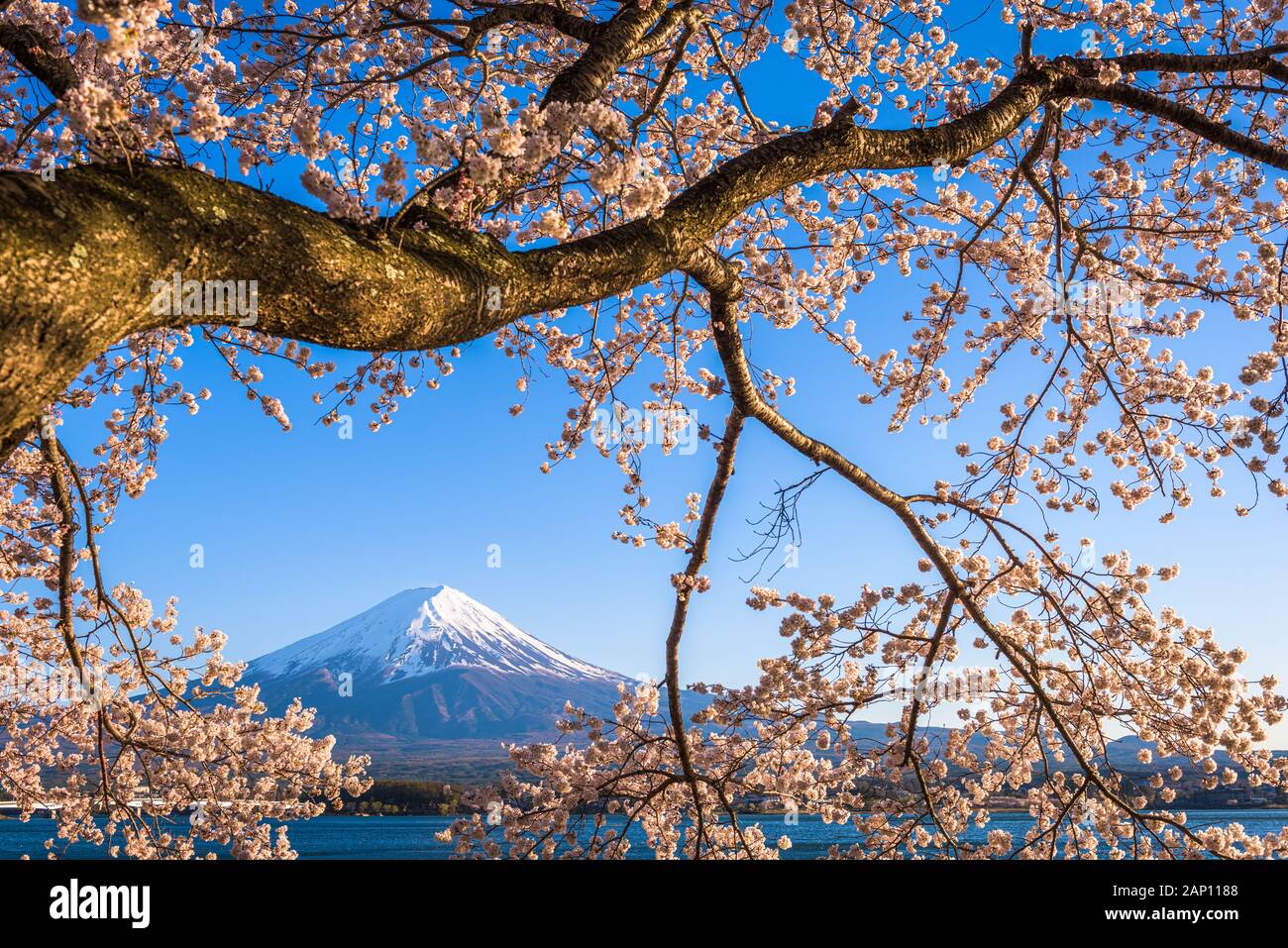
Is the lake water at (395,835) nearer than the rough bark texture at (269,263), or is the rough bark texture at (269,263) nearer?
the rough bark texture at (269,263)

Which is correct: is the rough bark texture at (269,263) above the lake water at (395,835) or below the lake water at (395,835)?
above

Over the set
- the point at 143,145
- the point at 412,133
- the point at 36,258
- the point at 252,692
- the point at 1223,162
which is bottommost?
the point at 252,692

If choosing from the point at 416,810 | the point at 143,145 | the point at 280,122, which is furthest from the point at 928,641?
the point at 416,810

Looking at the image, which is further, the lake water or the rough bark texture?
the lake water

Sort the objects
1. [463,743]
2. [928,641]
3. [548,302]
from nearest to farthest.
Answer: [548,302] < [928,641] < [463,743]

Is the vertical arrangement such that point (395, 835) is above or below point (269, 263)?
below

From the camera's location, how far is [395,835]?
336ft

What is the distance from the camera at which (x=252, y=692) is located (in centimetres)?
792

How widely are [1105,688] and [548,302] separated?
5.13m

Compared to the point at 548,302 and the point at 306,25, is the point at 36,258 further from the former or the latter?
the point at 306,25

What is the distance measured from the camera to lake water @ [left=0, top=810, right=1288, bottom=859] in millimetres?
61812

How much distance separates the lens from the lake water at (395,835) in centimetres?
6181

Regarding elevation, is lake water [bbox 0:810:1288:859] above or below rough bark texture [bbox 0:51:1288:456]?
below

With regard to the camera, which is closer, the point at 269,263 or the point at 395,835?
the point at 269,263
